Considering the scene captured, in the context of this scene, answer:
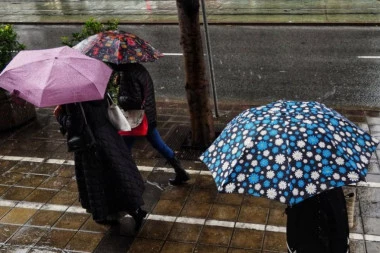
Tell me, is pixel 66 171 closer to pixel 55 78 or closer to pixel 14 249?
pixel 14 249

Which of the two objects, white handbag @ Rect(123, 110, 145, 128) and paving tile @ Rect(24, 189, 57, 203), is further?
paving tile @ Rect(24, 189, 57, 203)

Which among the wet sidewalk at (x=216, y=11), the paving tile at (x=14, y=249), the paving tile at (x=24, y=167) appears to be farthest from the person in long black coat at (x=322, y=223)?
the wet sidewalk at (x=216, y=11)

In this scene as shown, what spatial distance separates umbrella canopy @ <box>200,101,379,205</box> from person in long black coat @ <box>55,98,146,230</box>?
6.99 ft

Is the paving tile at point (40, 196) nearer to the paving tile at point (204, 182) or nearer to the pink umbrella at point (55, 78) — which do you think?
the paving tile at point (204, 182)

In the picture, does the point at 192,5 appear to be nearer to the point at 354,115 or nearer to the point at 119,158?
the point at 119,158

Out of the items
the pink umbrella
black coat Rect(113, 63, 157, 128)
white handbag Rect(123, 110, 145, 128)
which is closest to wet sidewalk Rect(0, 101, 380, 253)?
white handbag Rect(123, 110, 145, 128)

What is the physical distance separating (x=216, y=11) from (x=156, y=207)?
44.5ft

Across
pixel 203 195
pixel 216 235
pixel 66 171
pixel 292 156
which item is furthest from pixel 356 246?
pixel 66 171

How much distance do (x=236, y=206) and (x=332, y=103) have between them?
433 centimetres

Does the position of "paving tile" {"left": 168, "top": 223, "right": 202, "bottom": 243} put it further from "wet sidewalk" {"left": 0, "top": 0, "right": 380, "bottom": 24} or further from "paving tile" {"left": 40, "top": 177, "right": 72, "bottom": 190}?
"wet sidewalk" {"left": 0, "top": 0, "right": 380, "bottom": 24}

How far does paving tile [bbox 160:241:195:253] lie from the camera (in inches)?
193

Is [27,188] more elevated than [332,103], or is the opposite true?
[27,188]

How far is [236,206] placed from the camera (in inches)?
219

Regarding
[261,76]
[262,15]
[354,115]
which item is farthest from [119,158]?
[262,15]
